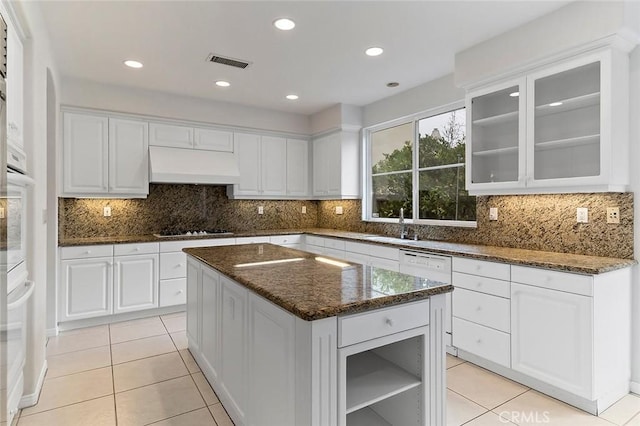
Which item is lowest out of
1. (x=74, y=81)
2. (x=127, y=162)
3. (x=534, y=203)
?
(x=534, y=203)

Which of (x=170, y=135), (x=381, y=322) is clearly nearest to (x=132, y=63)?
(x=170, y=135)

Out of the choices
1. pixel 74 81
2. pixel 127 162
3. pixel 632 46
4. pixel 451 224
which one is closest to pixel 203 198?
pixel 127 162

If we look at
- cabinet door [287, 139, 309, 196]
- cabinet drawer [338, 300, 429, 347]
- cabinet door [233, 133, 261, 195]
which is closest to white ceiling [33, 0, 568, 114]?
cabinet door [233, 133, 261, 195]

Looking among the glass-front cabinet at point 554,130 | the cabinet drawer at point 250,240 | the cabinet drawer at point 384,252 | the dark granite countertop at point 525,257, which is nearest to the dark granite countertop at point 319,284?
the dark granite countertop at point 525,257

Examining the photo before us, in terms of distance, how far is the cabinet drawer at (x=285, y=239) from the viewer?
4.89 m

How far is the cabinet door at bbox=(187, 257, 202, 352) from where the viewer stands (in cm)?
273

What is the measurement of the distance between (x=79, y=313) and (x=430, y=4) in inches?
168

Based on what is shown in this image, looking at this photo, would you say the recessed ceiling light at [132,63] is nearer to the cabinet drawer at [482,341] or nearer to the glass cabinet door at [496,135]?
the glass cabinet door at [496,135]

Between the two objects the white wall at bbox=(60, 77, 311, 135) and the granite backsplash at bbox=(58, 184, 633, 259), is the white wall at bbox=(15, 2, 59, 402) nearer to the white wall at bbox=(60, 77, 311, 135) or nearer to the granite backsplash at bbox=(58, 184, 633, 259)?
the white wall at bbox=(60, 77, 311, 135)

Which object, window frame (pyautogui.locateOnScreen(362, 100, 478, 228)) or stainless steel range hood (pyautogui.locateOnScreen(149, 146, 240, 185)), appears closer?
window frame (pyautogui.locateOnScreen(362, 100, 478, 228))

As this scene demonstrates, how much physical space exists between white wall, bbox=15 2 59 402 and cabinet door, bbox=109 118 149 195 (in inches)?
62.7

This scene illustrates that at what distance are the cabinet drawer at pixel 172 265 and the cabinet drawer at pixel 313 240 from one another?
1660 millimetres

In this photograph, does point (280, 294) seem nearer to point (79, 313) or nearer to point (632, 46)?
point (632, 46)

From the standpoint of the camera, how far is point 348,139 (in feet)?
16.6
